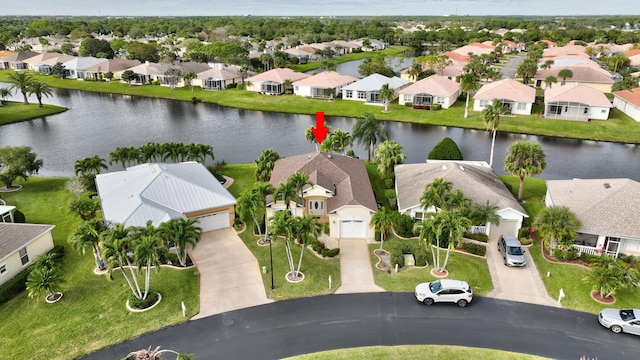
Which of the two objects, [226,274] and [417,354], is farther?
[226,274]

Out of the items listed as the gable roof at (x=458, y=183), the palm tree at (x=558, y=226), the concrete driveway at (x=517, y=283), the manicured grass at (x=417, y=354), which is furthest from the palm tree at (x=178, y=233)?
the palm tree at (x=558, y=226)

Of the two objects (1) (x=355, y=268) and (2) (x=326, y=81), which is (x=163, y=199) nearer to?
(1) (x=355, y=268)

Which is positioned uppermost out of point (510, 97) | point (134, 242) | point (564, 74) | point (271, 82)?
point (564, 74)

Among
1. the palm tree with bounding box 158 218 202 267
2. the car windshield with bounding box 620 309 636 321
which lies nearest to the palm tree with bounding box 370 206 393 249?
the palm tree with bounding box 158 218 202 267

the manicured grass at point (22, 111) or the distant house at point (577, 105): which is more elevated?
the distant house at point (577, 105)

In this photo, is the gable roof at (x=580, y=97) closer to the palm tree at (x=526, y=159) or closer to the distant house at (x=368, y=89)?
the distant house at (x=368, y=89)

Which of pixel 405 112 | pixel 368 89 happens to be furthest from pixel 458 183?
pixel 368 89

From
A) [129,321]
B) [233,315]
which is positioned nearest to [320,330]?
[233,315]

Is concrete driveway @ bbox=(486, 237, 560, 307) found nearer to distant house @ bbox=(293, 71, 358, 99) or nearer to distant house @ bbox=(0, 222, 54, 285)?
distant house @ bbox=(0, 222, 54, 285)
